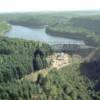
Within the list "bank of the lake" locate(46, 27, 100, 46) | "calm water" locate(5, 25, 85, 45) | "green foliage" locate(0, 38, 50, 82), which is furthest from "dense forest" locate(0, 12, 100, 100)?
"calm water" locate(5, 25, 85, 45)

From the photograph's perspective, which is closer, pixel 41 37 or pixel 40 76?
pixel 40 76

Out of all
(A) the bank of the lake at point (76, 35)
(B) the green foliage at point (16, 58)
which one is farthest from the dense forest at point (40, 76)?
(A) the bank of the lake at point (76, 35)

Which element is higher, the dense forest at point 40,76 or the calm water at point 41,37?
the dense forest at point 40,76

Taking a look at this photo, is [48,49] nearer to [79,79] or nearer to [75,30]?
[79,79]

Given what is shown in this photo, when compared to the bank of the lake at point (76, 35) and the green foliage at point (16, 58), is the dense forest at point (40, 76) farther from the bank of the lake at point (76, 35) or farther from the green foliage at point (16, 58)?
the bank of the lake at point (76, 35)

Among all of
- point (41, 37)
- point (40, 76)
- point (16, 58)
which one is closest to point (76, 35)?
point (41, 37)

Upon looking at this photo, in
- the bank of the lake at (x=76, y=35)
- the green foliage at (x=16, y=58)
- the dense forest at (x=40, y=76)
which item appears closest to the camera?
the dense forest at (x=40, y=76)

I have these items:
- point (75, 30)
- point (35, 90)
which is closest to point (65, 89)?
point (35, 90)

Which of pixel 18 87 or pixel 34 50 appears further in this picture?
pixel 34 50

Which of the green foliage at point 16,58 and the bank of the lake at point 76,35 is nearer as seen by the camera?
the green foliage at point 16,58

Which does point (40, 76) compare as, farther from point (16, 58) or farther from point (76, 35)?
point (76, 35)

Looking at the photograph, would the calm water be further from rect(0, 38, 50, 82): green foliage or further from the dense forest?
the dense forest
